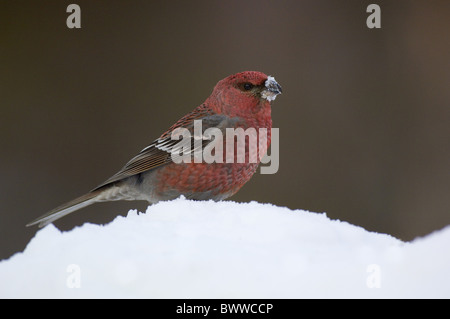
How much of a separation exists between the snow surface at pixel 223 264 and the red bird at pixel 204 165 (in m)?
0.66

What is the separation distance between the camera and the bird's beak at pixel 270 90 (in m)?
2.36

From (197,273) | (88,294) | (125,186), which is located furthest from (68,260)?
(125,186)

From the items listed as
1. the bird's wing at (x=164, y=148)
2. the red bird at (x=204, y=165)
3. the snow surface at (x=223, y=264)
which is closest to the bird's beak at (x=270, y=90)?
the red bird at (x=204, y=165)

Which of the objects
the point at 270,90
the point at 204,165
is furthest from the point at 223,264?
the point at 270,90

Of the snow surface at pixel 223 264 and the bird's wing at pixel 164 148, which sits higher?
the bird's wing at pixel 164 148

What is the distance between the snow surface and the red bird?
663 millimetres

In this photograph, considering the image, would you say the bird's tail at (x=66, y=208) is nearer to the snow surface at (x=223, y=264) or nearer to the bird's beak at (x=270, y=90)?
the snow surface at (x=223, y=264)

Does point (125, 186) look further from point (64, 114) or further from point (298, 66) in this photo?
point (298, 66)

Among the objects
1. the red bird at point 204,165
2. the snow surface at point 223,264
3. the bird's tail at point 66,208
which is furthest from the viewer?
the bird's tail at point 66,208

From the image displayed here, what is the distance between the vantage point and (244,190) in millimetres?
3828

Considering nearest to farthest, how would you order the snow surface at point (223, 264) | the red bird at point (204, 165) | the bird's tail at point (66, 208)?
the snow surface at point (223, 264) < the red bird at point (204, 165) < the bird's tail at point (66, 208)

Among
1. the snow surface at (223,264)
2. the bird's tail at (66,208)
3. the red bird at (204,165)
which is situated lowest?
the snow surface at (223,264)

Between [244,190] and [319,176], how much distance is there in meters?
0.62

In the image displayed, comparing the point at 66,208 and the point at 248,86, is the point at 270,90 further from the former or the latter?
the point at 66,208
